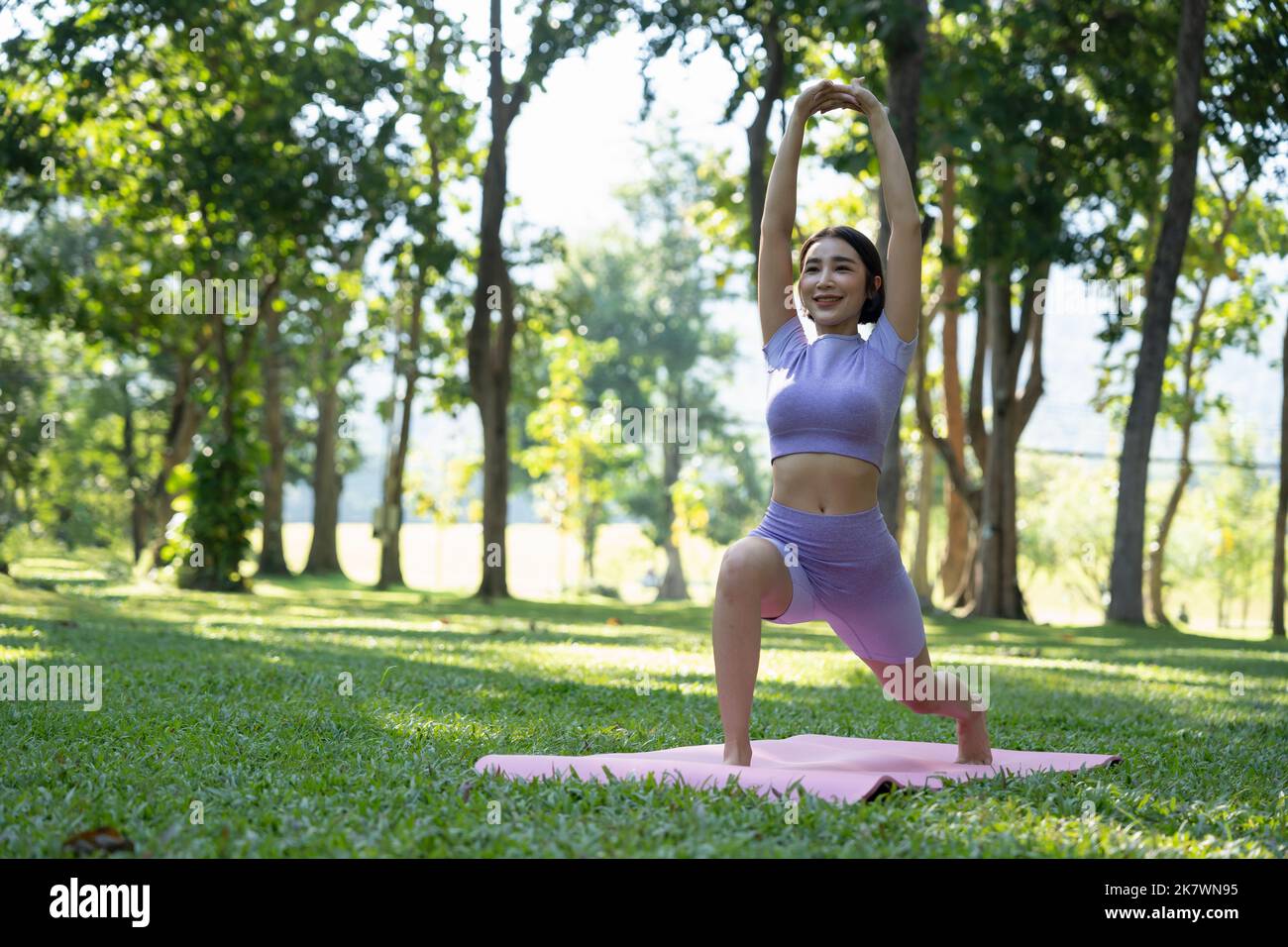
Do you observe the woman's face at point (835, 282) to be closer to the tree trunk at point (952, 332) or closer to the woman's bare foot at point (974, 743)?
the woman's bare foot at point (974, 743)

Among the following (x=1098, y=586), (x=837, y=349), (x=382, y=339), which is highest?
(x=382, y=339)

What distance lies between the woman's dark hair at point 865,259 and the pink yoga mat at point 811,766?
159cm

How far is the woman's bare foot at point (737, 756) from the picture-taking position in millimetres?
4492

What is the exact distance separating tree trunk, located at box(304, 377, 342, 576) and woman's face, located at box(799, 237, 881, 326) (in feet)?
96.7

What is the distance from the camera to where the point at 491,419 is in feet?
68.9

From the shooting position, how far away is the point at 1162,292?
18.2 m

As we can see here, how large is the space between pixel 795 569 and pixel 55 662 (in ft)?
16.4

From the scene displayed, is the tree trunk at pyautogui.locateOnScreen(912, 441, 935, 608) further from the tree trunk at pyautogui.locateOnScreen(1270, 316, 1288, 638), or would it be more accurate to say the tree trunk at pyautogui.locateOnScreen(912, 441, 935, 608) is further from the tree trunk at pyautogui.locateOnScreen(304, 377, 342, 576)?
the tree trunk at pyautogui.locateOnScreen(304, 377, 342, 576)

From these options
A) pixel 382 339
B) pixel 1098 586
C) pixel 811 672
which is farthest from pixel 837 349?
pixel 1098 586

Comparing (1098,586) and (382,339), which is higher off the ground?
(382,339)

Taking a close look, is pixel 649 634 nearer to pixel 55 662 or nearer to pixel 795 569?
pixel 55 662

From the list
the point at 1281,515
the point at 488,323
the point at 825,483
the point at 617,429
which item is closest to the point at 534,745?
the point at 825,483
